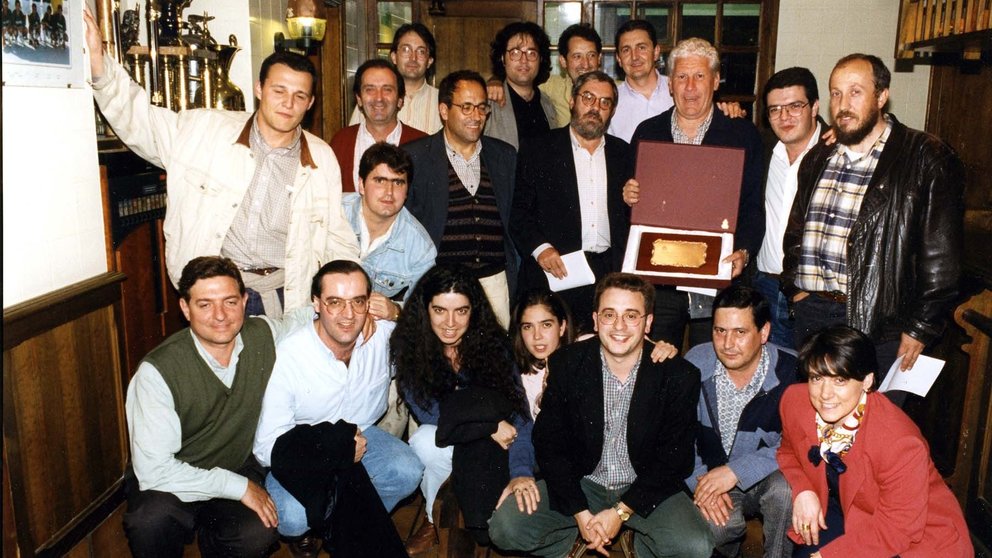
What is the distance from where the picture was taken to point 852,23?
5.72 meters

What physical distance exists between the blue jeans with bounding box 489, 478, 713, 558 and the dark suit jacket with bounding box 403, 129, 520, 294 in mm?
1242

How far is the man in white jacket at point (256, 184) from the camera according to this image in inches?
117

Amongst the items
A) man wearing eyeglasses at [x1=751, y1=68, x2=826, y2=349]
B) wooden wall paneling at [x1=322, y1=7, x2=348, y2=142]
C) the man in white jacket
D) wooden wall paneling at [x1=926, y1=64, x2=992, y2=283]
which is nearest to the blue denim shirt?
the man in white jacket

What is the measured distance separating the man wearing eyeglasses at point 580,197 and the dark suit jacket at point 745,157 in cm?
19

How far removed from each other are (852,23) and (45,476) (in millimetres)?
5663

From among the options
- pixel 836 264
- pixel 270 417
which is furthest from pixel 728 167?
pixel 270 417

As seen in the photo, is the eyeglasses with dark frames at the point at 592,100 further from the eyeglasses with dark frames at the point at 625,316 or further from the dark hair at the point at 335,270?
the dark hair at the point at 335,270

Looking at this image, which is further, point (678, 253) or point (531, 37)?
point (531, 37)

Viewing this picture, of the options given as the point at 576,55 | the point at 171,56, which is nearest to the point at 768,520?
the point at 576,55

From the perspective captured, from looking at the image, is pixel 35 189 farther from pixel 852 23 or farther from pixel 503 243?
pixel 852 23

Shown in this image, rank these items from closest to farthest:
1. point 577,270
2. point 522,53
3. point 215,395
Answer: point 215,395 → point 577,270 → point 522,53

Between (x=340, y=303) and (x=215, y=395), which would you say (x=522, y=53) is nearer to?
(x=340, y=303)

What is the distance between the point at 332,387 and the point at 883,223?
204cm

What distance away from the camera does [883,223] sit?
9.23ft
